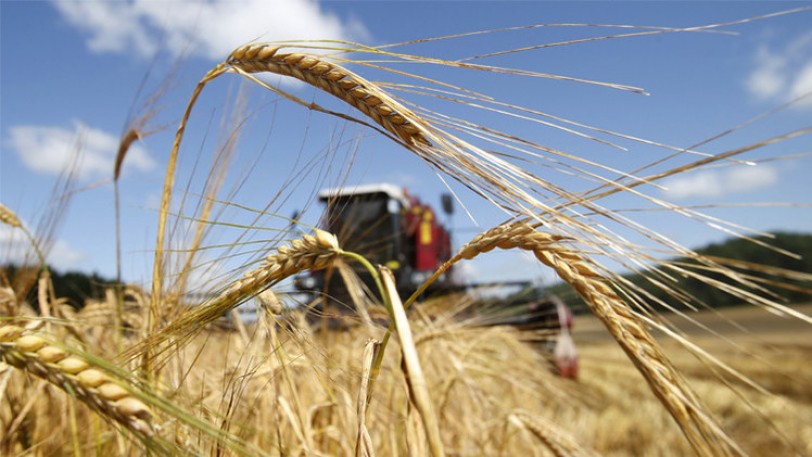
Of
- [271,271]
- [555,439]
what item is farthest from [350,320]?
[555,439]

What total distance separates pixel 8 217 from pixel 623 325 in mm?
1676

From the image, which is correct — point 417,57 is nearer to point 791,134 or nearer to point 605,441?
point 791,134

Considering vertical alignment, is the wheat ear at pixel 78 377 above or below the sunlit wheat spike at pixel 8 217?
below

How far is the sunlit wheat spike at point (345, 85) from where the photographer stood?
2.51 feet

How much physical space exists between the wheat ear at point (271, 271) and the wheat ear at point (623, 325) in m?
0.20

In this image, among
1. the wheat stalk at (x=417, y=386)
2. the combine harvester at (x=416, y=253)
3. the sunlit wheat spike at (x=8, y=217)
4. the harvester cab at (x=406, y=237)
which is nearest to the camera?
the wheat stalk at (x=417, y=386)

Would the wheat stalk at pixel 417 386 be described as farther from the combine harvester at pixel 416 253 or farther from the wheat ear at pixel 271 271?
the combine harvester at pixel 416 253

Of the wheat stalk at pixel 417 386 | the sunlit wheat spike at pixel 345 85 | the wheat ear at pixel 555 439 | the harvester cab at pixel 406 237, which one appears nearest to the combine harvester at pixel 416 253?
the harvester cab at pixel 406 237

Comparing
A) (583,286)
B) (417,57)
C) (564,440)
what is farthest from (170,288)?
(564,440)

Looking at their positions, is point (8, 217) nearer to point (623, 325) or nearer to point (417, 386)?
point (417, 386)

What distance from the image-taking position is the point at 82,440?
130 centimetres

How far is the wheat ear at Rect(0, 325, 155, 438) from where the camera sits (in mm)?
505

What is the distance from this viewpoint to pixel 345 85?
82cm

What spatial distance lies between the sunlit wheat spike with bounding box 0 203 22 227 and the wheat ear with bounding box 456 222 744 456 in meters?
1.42
